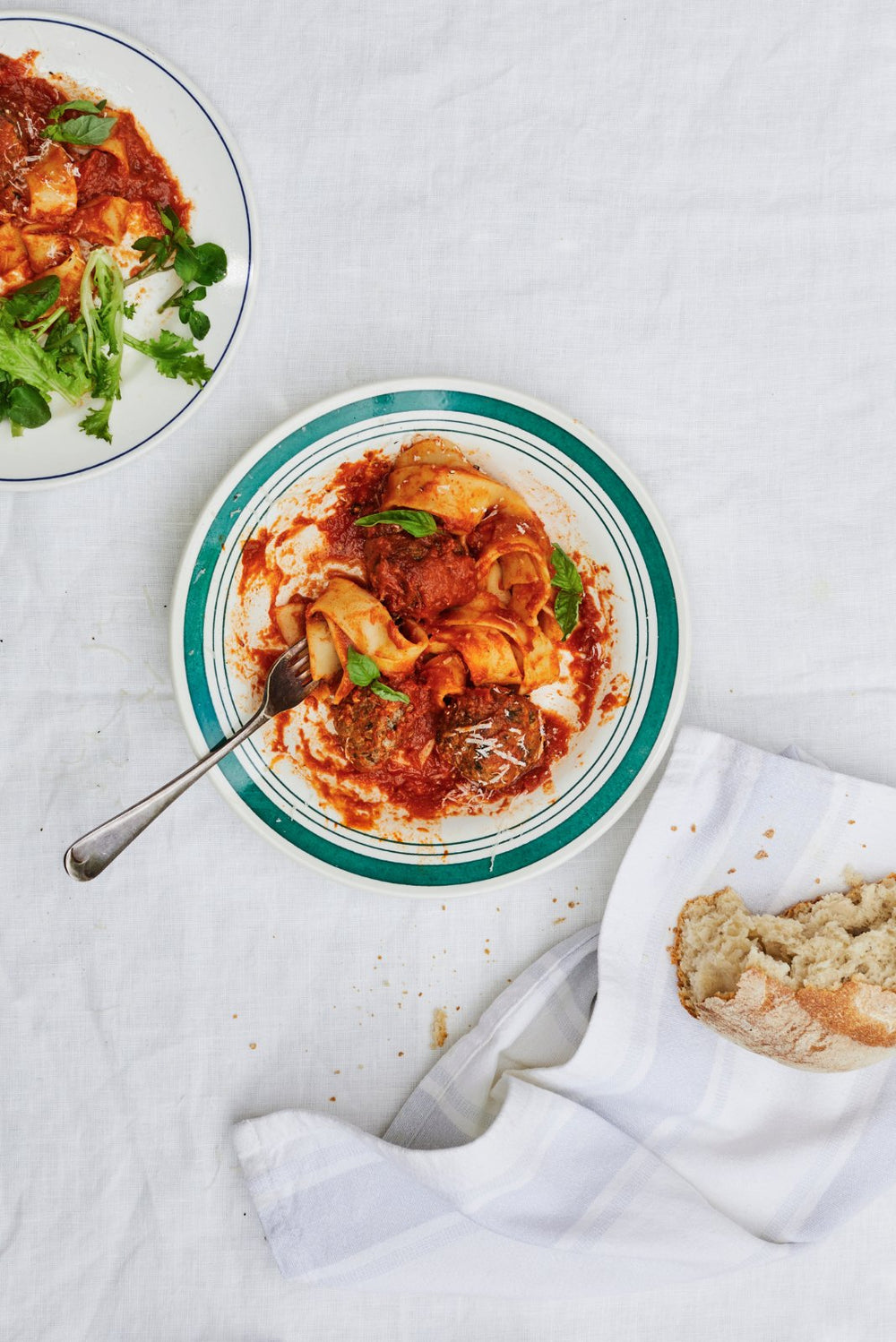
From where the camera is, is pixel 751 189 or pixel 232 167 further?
pixel 751 189

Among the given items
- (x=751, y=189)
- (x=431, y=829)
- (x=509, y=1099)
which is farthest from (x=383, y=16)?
(x=509, y=1099)

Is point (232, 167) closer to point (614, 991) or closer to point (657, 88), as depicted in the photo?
point (657, 88)

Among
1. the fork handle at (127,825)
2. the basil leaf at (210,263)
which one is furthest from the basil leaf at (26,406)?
the fork handle at (127,825)

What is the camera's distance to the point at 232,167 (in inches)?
119

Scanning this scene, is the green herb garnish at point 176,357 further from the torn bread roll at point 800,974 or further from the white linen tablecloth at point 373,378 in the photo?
the torn bread roll at point 800,974

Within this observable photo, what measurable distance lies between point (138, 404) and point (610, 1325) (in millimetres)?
3500

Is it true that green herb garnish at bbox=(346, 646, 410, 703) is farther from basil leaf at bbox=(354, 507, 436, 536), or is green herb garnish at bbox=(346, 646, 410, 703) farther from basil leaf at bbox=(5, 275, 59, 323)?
basil leaf at bbox=(5, 275, 59, 323)

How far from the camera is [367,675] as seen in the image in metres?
2.99

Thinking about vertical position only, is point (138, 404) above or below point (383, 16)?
below

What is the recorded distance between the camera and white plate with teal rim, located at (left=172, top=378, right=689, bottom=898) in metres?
2.93

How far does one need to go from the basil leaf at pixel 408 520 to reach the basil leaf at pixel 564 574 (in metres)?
0.40

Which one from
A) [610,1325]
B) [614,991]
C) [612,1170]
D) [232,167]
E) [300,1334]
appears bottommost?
[300,1334]

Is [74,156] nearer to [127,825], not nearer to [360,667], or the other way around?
[360,667]

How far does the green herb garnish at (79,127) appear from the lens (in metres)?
2.94
